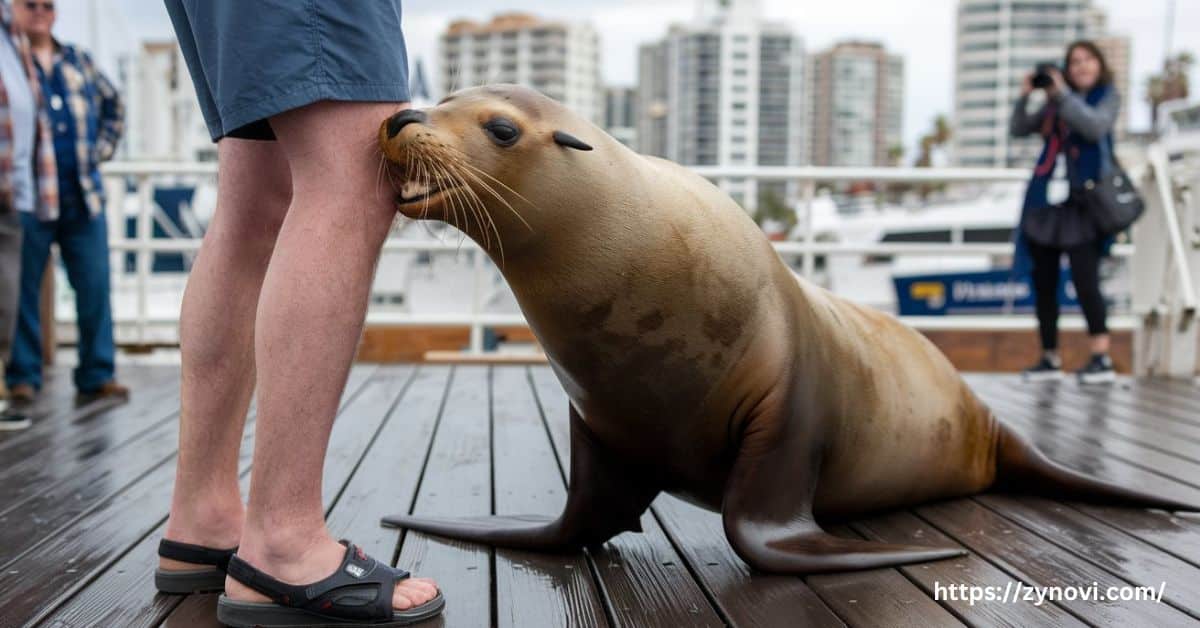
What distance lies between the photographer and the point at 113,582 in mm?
2002

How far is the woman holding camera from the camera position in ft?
17.4

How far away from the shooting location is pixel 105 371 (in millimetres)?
4676

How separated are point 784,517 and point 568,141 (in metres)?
0.83

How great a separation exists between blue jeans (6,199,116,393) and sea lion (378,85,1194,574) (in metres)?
2.85

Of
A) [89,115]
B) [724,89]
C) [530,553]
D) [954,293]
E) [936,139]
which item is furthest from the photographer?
[724,89]

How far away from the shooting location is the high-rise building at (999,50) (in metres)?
118

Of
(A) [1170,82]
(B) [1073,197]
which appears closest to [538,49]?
(A) [1170,82]

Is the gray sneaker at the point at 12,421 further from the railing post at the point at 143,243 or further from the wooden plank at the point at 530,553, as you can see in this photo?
the railing post at the point at 143,243

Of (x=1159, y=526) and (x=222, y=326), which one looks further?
(x=1159, y=526)

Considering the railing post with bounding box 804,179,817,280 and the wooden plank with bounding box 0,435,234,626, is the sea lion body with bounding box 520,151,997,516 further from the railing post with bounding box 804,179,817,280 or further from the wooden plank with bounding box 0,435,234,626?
the railing post with bounding box 804,179,817,280

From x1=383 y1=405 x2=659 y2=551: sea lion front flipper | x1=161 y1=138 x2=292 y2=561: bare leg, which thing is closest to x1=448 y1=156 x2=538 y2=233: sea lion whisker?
x1=161 y1=138 x2=292 y2=561: bare leg

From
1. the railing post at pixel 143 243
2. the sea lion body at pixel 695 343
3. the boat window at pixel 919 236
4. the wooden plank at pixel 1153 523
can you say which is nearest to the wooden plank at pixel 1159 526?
the wooden plank at pixel 1153 523

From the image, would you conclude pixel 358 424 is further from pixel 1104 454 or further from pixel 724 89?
pixel 724 89

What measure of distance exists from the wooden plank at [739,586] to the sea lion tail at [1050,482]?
0.81m
